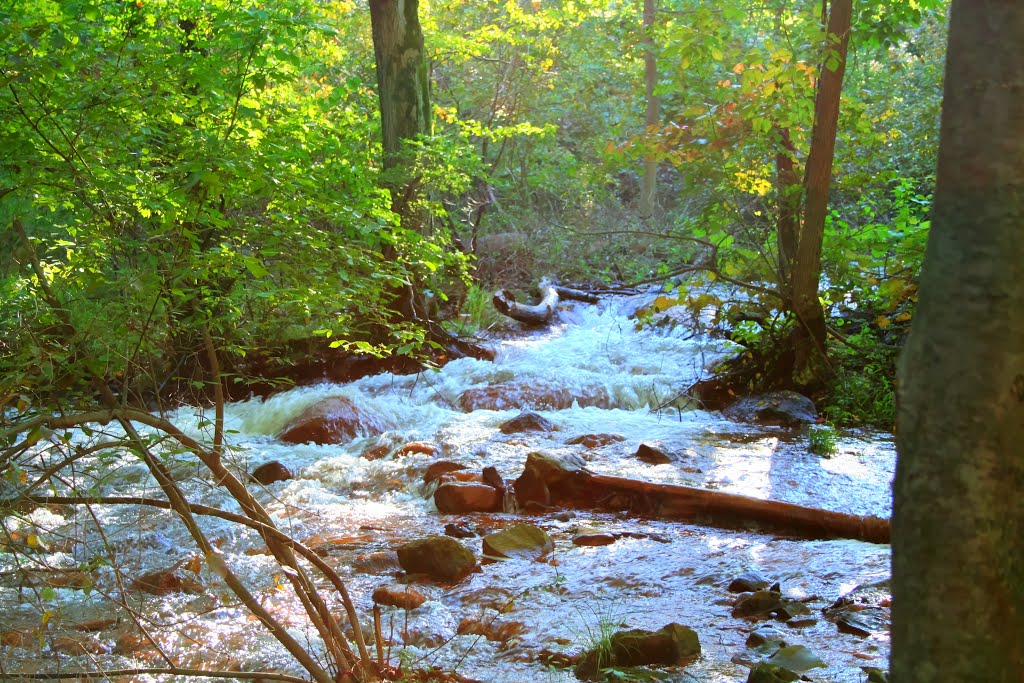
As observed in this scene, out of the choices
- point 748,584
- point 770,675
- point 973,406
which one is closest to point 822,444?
point 748,584

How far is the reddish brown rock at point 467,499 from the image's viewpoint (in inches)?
242

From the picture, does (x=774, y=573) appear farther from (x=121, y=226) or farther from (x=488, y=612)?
(x=121, y=226)

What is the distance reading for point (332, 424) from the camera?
8523 mm

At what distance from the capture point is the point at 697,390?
371 inches

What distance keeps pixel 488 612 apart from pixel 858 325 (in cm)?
693

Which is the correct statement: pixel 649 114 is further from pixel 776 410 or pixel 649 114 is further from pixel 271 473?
pixel 271 473

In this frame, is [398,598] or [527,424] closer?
[398,598]

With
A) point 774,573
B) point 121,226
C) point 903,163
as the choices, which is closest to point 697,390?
point 774,573

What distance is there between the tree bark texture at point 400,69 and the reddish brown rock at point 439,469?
15.1 feet

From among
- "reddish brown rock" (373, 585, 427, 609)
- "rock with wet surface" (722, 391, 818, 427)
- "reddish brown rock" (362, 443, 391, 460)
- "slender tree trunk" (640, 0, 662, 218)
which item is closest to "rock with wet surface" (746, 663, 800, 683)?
"reddish brown rock" (373, 585, 427, 609)

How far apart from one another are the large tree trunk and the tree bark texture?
28.9 feet

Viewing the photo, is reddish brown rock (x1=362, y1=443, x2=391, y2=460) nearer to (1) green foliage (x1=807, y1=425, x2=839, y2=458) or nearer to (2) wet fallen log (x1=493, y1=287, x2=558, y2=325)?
(1) green foliage (x1=807, y1=425, x2=839, y2=458)

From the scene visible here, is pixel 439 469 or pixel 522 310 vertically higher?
pixel 522 310

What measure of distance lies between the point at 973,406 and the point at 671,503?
4.47 m
